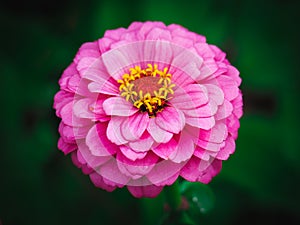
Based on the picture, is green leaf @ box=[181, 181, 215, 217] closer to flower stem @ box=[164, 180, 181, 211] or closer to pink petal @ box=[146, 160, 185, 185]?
flower stem @ box=[164, 180, 181, 211]

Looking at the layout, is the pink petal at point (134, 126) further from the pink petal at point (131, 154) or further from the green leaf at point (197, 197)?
the green leaf at point (197, 197)

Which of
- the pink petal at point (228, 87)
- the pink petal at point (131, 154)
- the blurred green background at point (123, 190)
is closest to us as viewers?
the pink petal at point (131, 154)

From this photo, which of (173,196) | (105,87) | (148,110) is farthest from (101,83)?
(173,196)

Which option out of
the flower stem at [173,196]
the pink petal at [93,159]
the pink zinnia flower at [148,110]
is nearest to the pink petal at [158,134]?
the pink zinnia flower at [148,110]

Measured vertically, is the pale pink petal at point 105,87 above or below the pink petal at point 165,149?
above
